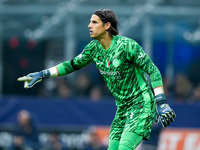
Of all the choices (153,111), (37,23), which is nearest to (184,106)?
(37,23)

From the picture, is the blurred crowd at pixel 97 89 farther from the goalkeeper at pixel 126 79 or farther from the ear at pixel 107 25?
the ear at pixel 107 25

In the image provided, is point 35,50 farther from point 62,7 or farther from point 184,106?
point 184,106

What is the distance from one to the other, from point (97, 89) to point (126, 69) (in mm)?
6852

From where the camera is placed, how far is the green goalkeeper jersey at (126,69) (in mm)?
6512

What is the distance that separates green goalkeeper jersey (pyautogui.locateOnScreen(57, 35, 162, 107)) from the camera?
256 inches

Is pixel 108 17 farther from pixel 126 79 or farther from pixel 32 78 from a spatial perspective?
pixel 32 78

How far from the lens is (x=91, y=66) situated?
1505cm

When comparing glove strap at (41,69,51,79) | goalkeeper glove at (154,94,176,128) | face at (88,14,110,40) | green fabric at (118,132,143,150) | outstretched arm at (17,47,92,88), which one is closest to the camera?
goalkeeper glove at (154,94,176,128)

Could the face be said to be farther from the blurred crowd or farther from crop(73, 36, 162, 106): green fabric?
the blurred crowd

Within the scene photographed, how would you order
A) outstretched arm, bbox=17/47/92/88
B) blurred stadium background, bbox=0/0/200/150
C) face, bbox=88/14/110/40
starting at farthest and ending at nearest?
blurred stadium background, bbox=0/0/200/150 → outstretched arm, bbox=17/47/92/88 → face, bbox=88/14/110/40

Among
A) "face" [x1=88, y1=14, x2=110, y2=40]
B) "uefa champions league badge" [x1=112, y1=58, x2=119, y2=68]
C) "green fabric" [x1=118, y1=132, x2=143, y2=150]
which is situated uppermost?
"face" [x1=88, y1=14, x2=110, y2=40]

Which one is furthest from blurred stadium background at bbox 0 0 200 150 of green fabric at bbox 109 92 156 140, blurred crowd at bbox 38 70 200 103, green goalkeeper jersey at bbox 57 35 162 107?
green goalkeeper jersey at bbox 57 35 162 107

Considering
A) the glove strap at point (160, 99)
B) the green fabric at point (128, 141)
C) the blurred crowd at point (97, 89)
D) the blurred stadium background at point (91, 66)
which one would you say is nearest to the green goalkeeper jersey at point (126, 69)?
the glove strap at point (160, 99)

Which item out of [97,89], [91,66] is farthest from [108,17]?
[91,66]
